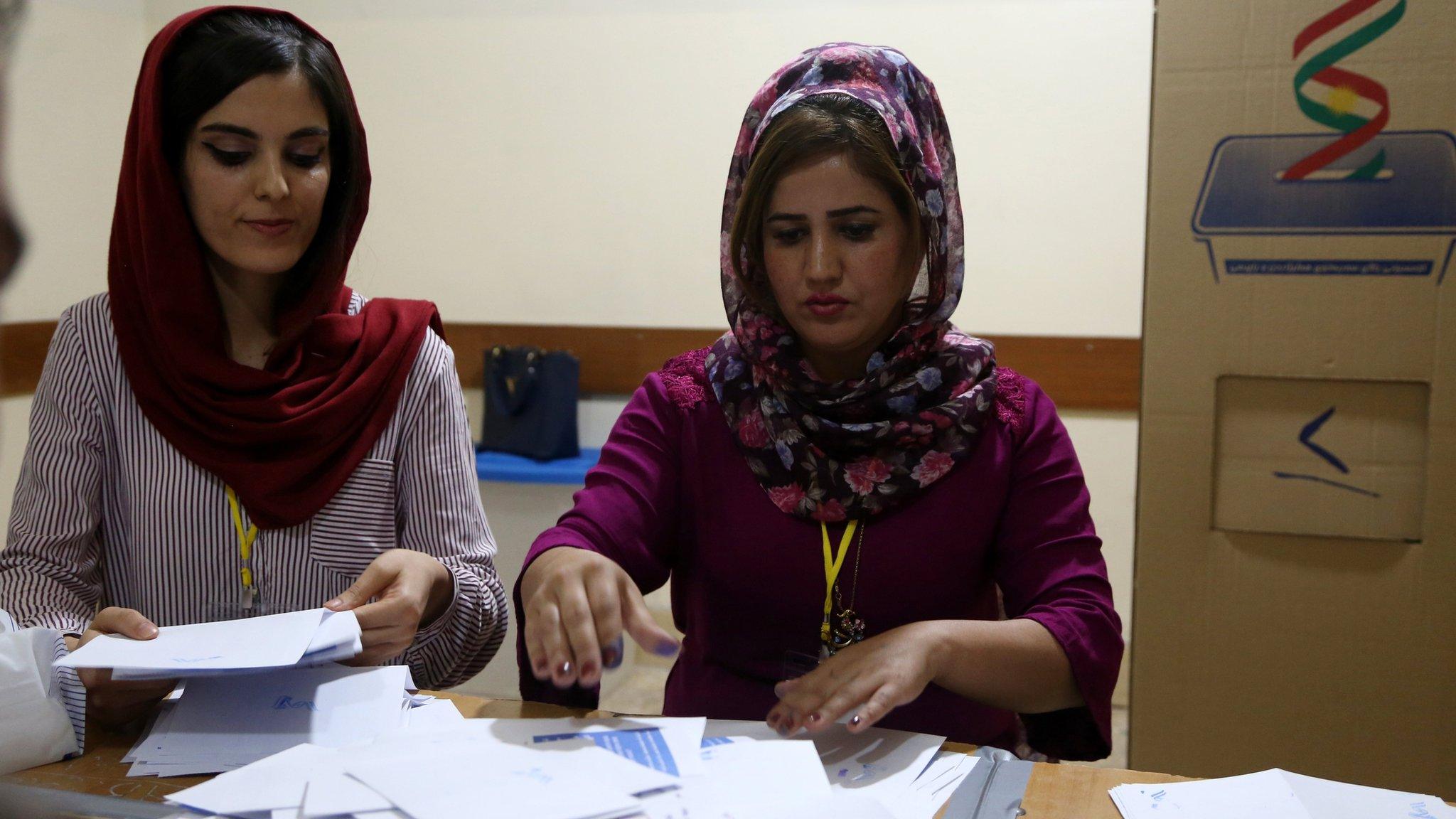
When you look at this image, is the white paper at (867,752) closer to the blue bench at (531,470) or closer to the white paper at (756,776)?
the white paper at (756,776)

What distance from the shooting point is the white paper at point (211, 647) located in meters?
0.90

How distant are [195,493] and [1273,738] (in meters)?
1.55

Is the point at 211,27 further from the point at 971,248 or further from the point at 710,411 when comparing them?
the point at 971,248

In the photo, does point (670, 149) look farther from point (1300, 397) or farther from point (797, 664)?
point (797, 664)

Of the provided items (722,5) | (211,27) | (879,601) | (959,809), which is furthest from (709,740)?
(722,5)

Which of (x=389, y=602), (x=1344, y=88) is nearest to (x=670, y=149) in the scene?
(x=1344, y=88)

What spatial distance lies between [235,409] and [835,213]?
2.39 ft

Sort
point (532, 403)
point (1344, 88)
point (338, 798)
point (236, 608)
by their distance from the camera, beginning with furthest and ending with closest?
point (532, 403)
point (1344, 88)
point (236, 608)
point (338, 798)

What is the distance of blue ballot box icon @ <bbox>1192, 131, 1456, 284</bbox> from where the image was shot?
62.5 inches

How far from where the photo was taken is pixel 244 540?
1308mm

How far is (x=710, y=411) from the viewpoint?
133cm

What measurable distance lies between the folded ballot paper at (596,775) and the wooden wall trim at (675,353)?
1.78 meters

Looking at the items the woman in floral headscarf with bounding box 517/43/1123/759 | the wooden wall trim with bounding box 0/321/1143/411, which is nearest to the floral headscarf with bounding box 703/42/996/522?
the woman in floral headscarf with bounding box 517/43/1123/759

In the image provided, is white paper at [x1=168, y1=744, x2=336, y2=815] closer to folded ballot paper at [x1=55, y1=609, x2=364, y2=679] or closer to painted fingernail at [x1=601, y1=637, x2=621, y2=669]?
folded ballot paper at [x1=55, y1=609, x2=364, y2=679]
